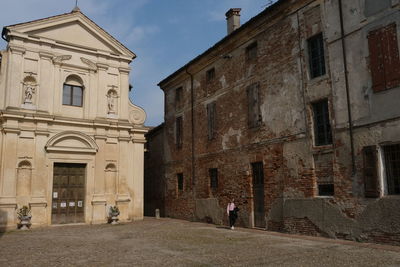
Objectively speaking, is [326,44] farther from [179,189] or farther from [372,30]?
[179,189]

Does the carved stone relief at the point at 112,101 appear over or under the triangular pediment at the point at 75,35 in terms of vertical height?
under

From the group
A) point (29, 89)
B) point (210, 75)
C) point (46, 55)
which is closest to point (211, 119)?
point (210, 75)

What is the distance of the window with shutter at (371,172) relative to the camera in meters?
10.2

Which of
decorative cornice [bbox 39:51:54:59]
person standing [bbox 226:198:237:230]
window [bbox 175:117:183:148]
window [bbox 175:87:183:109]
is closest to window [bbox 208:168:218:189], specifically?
person standing [bbox 226:198:237:230]

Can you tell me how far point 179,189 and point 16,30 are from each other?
1139 cm

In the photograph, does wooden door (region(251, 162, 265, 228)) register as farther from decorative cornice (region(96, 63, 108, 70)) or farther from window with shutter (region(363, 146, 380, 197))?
decorative cornice (region(96, 63, 108, 70))

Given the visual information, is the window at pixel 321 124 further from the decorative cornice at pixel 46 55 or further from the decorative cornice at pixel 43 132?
the decorative cornice at pixel 46 55

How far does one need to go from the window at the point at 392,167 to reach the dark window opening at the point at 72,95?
1431cm

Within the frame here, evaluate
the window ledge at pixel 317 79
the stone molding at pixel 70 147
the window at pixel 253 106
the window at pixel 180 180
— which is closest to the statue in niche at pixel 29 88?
the stone molding at pixel 70 147

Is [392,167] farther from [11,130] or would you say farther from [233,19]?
[11,130]

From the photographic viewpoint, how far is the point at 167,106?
22766mm

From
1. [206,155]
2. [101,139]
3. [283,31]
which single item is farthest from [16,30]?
[283,31]

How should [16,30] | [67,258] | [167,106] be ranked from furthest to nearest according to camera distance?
1. [167,106]
2. [16,30]
3. [67,258]

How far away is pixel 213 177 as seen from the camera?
17.8 meters
